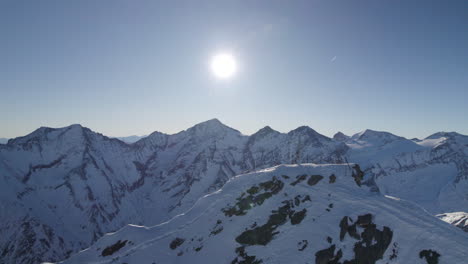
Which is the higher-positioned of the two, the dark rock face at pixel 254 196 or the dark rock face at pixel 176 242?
the dark rock face at pixel 254 196

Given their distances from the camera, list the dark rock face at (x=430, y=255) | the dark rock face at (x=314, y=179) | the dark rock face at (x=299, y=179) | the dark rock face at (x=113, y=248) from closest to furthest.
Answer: the dark rock face at (x=430, y=255) < the dark rock face at (x=314, y=179) < the dark rock face at (x=113, y=248) < the dark rock face at (x=299, y=179)

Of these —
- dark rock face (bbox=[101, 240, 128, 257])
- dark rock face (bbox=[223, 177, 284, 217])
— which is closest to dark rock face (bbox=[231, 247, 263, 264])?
dark rock face (bbox=[223, 177, 284, 217])

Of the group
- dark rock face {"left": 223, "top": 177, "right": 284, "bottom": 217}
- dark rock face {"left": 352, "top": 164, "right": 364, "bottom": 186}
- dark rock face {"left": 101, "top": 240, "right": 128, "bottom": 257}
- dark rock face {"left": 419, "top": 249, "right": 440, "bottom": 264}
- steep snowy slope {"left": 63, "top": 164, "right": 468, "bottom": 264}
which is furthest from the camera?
dark rock face {"left": 223, "top": 177, "right": 284, "bottom": 217}

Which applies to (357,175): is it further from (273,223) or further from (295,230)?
(273,223)

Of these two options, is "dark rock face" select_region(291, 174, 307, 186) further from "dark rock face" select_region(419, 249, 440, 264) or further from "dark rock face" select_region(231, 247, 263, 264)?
"dark rock face" select_region(419, 249, 440, 264)

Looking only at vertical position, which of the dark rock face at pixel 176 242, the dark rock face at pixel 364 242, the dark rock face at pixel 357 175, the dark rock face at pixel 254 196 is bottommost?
the dark rock face at pixel 176 242

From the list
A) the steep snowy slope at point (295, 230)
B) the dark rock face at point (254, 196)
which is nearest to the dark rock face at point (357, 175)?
the steep snowy slope at point (295, 230)

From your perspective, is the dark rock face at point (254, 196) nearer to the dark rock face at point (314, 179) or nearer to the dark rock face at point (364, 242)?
the dark rock face at point (314, 179)
